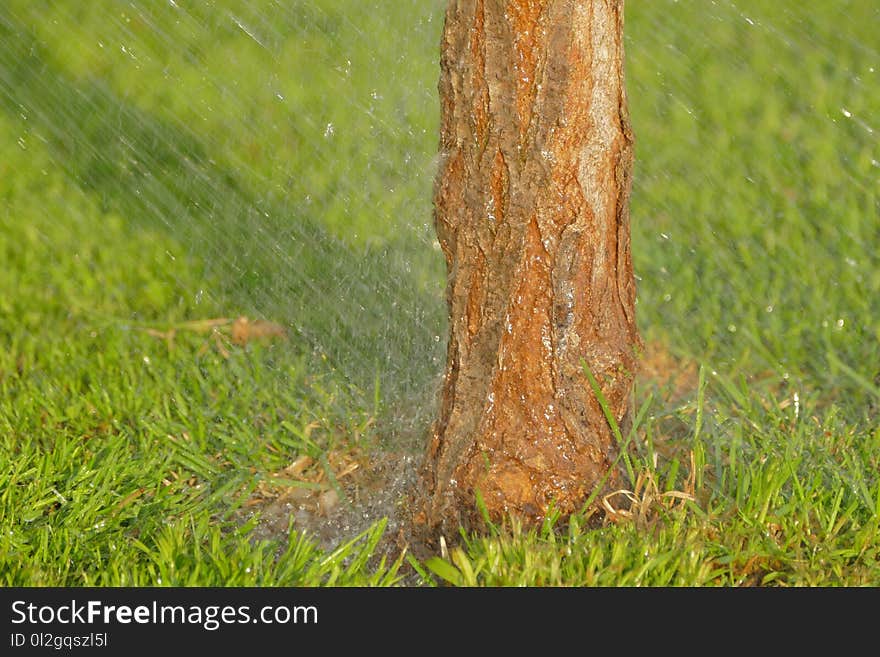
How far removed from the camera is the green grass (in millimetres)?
2650

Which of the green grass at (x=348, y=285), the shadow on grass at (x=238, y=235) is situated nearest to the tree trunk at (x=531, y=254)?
the green grass at (x=348, y=285)

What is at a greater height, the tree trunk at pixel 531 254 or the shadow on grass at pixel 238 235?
the tree trunk at pixel 531 254

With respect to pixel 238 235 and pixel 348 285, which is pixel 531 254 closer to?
pixel 348 285

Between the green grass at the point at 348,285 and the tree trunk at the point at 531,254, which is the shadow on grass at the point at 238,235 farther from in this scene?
the tree trunk at the point at 531,254

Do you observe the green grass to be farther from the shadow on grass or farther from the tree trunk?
the tree trunk

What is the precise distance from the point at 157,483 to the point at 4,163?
2051mm

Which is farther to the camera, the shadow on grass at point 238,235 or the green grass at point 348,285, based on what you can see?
the shadow on grass at point 238,235

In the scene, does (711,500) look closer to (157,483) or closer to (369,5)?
(157,483)

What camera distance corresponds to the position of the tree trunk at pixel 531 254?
2.50 meters

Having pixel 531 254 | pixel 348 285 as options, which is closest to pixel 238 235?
pixel 348 285

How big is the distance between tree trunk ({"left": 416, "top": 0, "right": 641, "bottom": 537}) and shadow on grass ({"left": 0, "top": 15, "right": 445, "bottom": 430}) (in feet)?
2.38

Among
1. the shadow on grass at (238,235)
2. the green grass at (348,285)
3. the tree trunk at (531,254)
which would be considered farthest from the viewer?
the shadow on grass at (238,235)

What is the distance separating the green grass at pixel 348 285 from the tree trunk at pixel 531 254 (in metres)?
0.15

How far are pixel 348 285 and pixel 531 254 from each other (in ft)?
4.68
